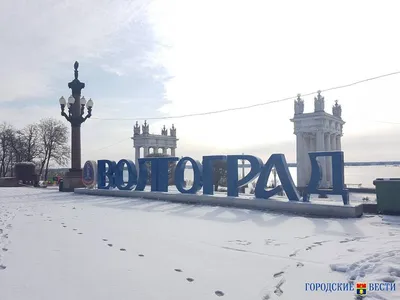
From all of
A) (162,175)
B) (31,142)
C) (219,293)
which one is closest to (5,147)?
(31,142)

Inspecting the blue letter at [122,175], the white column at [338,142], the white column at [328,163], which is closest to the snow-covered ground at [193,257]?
the blue letter at [122,175]

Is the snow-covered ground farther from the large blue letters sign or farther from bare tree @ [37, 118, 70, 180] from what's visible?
bare tree @ [37, 118, 70, 180]

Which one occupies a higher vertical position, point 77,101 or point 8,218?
point 77,101

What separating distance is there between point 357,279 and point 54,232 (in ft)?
20.5

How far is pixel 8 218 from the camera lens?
9992 mm

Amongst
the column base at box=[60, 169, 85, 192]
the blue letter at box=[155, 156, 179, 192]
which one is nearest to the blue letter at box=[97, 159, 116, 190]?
the blue letter at box=[155, 156, 179, 192]

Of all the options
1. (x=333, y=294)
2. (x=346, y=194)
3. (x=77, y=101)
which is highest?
(x=77, y=101)

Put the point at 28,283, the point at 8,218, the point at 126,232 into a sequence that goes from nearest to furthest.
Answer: the point at 28,283, the point at 126,232, the point at 8,218

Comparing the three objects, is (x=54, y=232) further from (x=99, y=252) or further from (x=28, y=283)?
(x=28, y=283)

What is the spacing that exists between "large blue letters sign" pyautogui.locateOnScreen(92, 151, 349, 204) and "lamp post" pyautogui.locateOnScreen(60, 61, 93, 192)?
4827 mm

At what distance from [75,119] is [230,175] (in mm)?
14500

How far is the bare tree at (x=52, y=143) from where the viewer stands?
4622 centimetres

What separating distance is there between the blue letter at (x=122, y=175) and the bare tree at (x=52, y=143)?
32.4m

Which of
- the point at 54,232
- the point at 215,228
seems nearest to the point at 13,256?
the point at 54,232
